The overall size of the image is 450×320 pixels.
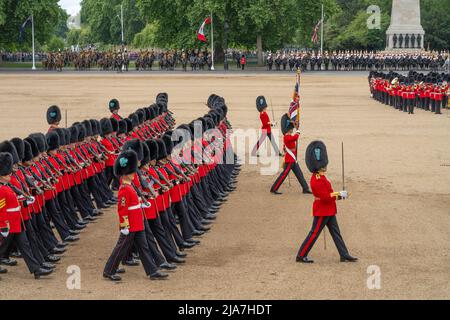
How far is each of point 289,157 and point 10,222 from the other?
18.4 ft

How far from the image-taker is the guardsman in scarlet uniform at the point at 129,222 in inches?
342

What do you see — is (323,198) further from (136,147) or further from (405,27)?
(405,27)

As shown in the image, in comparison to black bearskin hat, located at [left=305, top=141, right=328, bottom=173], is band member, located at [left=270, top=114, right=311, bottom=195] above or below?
below

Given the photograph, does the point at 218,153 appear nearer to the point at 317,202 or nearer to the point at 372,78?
the point at 317,202

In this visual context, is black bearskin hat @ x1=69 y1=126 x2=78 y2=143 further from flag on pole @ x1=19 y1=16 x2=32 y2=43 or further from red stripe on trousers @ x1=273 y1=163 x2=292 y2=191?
flag on pole @ x1=19 y1=16 x2=32 y2=43

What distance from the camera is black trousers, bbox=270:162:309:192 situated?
13.6m

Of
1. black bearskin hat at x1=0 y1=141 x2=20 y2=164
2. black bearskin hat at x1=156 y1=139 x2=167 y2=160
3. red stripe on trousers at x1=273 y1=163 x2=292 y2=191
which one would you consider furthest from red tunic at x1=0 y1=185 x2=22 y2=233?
red stripe on trousers at x1=273 y1=163 x2=292 y2=191

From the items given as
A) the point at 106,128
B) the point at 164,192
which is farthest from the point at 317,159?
the point at 106,128

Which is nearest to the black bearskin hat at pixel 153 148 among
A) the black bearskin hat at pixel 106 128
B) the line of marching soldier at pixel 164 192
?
the line of marching soldier at pixel 164 192

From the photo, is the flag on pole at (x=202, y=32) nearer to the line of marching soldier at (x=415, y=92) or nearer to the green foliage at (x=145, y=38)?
the green foliage at (x=145, y=38)

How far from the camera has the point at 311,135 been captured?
21.1m

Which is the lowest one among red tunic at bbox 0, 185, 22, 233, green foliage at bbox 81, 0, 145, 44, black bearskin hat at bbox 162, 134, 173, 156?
red tunic at bbox 0, 185, 22, 233

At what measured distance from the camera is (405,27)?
62.4 metres

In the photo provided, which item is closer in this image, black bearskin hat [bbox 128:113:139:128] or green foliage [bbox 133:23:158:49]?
black bearskin hat [bbox 128:113:139:128]
